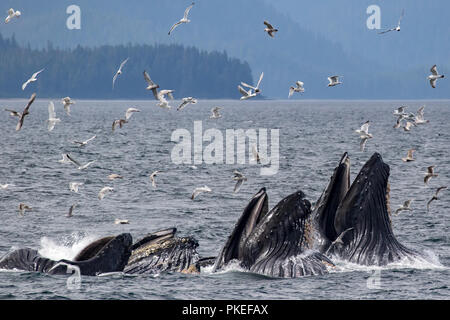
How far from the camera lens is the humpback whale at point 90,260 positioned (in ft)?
66.2

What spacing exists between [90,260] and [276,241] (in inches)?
162

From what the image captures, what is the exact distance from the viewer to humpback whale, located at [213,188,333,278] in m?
19.8

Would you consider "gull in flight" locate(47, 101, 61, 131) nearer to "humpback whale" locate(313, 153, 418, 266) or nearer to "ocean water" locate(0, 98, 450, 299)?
"ocean water" locate(0, 98, 450, 299)

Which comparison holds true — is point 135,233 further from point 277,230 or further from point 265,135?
point 265,135

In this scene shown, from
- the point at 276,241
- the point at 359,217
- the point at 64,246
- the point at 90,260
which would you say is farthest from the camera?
the point at 64,246

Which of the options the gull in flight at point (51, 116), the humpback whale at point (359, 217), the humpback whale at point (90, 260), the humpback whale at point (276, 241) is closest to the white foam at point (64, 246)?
the humpback whale at point (90, 260)

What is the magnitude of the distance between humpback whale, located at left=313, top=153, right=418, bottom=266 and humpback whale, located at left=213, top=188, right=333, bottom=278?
81 cm

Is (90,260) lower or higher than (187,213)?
lower

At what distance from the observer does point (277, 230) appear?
781 inches

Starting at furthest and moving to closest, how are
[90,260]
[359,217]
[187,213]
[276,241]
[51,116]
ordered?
1. [187,213]
2. [51,116]
3. [359,217]
4. [90,260]
5. [276,241]

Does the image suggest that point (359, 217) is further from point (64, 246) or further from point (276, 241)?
point (64, 246)

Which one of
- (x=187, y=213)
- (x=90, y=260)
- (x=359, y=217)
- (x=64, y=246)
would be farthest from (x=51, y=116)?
(x=359, y=217)

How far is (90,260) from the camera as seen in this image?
20453mm
